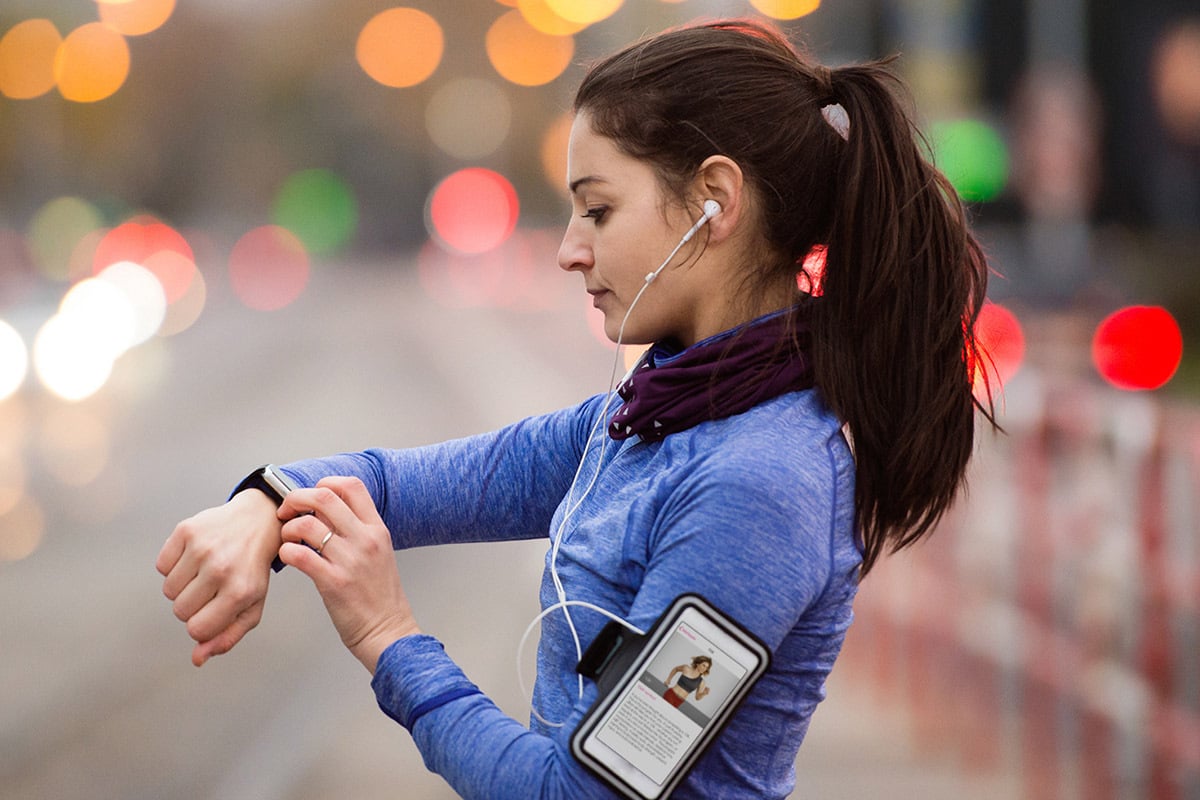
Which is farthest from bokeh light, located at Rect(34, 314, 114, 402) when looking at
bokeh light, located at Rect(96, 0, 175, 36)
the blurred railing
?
the blurred railing

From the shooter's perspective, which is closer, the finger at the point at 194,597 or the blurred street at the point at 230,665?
the finger at the point at 194,597

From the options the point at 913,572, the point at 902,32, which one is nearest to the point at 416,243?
the point at 902,32

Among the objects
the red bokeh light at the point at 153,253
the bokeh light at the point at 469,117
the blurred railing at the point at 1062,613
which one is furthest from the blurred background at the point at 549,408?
the bokeh light at the point at 469,117

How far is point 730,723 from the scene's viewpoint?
5.95 ft

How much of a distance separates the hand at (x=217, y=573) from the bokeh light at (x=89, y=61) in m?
43.8

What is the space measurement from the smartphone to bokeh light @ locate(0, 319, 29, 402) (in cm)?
1900

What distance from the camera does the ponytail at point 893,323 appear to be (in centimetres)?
190

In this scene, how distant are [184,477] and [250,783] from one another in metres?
6.99

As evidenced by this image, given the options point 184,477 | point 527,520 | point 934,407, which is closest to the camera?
point 934,407

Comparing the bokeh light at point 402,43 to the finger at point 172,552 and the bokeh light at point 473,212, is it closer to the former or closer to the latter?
the bokeh light at point 473,212

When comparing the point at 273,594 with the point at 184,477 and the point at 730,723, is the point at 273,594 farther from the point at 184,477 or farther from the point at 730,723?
the point at 730,723

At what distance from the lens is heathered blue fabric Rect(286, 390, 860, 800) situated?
1688 mm

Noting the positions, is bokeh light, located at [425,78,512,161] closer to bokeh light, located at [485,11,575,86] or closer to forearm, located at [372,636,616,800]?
bokeh light, located at [485,11,575,86]

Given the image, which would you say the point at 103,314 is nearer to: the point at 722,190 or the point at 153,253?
the point at 153,253
